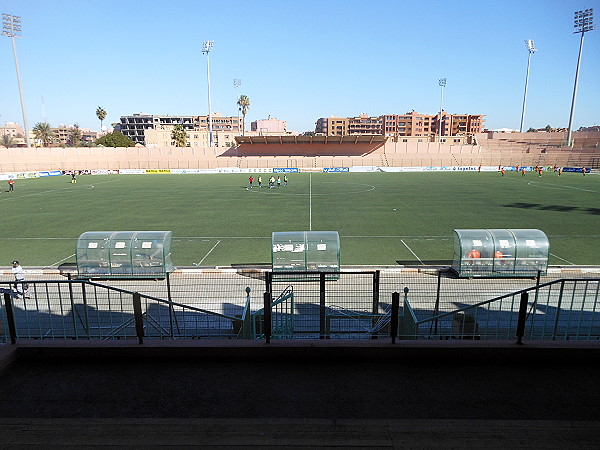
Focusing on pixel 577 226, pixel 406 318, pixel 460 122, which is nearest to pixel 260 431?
pixel 406 318

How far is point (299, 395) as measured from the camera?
464 centimetres

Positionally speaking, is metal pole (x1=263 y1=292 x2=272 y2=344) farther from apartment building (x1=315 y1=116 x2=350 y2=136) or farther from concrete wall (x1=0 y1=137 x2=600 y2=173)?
apartment building (x1=315 y1=116 x2=350 y2=136)

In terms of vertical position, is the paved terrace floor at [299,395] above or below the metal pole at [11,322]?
below

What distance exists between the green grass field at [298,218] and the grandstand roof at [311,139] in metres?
47.8

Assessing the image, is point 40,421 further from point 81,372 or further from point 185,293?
point 185,293

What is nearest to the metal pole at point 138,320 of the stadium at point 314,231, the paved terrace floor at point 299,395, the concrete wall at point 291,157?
the paved terrace floor at point 299,395

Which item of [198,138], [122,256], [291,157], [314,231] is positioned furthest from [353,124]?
[122,256]

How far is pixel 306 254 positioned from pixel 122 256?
6.66 m

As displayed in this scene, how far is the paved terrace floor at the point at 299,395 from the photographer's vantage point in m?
3.89

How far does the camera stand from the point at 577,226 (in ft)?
75.8

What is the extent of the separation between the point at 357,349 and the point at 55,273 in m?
12.9

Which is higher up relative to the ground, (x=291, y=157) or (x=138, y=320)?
(x=138, y=320)

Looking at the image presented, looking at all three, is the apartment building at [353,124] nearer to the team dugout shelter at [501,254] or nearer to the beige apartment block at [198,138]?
the beige apartment block at [198,138]

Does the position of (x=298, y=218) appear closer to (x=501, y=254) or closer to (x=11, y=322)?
(x=501, y=254)
